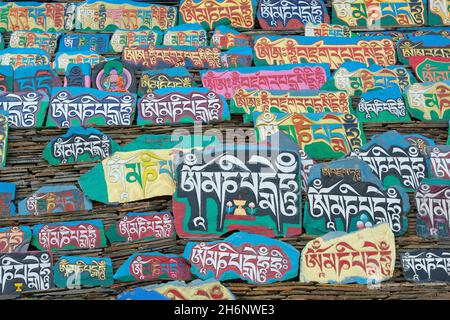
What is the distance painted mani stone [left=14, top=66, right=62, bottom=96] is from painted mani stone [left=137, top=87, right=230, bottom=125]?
905 millimetres

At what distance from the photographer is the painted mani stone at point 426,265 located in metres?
4.82

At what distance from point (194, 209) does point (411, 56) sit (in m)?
2.71

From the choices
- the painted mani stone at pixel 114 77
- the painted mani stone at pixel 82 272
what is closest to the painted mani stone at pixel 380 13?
the painted mani stone at pixel 114 77

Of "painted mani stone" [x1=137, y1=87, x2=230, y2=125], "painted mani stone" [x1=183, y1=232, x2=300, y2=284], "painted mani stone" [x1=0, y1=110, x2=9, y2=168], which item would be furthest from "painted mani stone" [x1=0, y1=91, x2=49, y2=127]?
"painted mani stone" [x1=183, y1=232, x2=300, y2=284]

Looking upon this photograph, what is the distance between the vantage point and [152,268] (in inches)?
189

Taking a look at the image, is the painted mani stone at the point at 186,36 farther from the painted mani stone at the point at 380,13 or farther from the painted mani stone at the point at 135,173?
the painted mani stone at the point at 135,173

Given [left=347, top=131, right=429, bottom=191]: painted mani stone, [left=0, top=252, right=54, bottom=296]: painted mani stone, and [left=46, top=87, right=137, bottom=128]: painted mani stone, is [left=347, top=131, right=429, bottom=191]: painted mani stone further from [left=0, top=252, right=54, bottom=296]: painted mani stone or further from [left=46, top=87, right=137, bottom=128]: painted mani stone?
[left=0, top=252, right=54, bottom=296]: painted mani stone

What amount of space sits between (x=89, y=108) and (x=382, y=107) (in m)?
2.29

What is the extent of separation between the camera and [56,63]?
21.9 feet

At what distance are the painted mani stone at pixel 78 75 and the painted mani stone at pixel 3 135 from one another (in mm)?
671

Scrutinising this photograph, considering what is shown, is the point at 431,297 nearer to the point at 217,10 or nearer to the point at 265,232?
the point at 265,232

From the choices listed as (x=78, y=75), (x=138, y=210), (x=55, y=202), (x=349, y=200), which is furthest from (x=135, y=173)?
(x=349, y=200)

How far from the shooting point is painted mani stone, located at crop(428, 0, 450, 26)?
24.0ft

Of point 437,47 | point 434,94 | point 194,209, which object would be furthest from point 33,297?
point 437,47
